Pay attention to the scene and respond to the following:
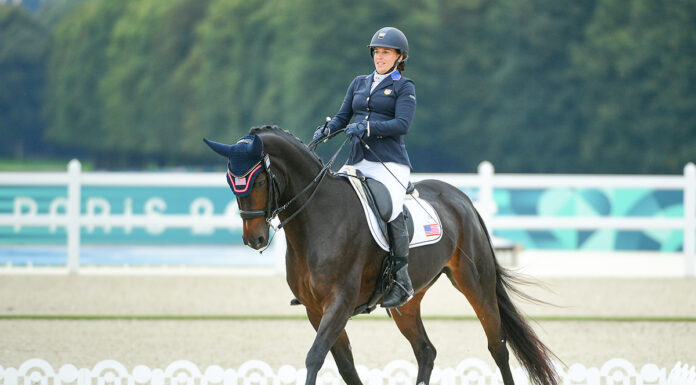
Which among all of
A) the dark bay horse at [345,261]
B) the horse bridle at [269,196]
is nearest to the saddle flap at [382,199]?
the dark bay horse at [345,261]

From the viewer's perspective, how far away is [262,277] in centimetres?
1479

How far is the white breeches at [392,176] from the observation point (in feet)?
18.6

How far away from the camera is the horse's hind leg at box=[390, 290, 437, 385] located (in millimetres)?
6125

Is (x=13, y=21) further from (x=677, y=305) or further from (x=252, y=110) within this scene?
(x=677, y=305)

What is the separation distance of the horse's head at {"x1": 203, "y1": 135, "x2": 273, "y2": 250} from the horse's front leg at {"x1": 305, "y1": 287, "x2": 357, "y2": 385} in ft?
1.82

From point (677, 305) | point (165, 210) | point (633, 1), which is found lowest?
point (677, 305)

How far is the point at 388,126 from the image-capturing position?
217 inches

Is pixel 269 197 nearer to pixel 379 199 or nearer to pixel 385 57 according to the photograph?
pixel 379 199

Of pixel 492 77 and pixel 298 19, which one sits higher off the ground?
pixel 298 19

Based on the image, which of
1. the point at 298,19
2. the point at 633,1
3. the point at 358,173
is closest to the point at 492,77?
the point at 633,1

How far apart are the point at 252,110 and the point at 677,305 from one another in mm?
39512

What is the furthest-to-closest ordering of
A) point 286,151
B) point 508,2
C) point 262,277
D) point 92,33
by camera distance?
point 92,33 < point 508,2 < point 262,277 < point 286,151

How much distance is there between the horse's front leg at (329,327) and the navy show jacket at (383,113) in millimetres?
977

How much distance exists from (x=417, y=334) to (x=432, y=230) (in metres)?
0.75
